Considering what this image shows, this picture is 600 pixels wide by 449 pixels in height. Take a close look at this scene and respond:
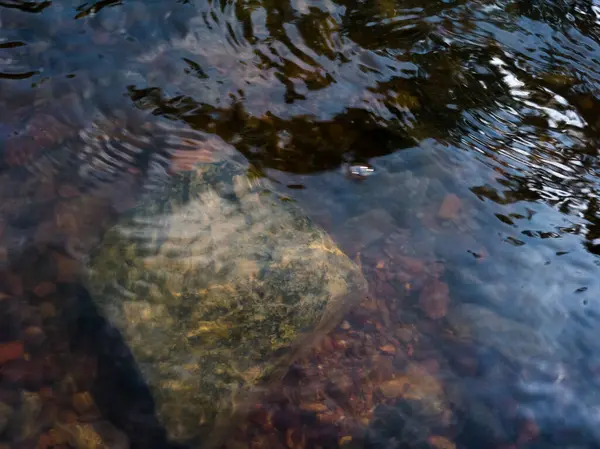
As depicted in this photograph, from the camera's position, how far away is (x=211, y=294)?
11.0 ft

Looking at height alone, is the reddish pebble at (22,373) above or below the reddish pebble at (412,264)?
below

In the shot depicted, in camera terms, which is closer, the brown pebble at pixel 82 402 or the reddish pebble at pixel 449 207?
the brown pebble at pixel 82 402

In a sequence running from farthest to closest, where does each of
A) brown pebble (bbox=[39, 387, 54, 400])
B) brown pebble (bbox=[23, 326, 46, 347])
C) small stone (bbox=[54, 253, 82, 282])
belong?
small stone (bbox=[54, 253, 82, 282]) → brown pebble (bbox=[23, 326, 46, 347]) → brown pebble (bbox=[39, 387, 54, 400])

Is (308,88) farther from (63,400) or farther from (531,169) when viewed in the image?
(63,400)

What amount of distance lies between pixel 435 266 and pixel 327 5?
119 inches

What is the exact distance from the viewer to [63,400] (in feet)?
10.2

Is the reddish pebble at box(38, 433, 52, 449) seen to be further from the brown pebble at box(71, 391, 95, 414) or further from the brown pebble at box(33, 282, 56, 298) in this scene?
the brown pebble at box(33, 282, 56, 298)

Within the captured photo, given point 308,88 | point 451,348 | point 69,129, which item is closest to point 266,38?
point 308,88

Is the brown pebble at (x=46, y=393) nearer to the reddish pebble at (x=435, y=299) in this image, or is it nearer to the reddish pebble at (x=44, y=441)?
the reddish pebble at (x=44, y=441)

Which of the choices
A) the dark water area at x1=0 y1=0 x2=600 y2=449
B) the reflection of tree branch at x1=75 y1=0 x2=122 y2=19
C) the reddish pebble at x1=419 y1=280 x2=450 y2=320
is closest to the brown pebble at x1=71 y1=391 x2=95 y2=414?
the dark water area at x1=0 y1=0 x2=600 y2=449

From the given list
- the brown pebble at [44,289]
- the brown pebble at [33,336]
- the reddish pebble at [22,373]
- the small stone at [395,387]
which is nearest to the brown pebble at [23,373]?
the reddish pebble at [22,373]

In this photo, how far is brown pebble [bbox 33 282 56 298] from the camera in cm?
340

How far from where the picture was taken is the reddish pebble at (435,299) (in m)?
3.81

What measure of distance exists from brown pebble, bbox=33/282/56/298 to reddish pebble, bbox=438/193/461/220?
9.38 ft
